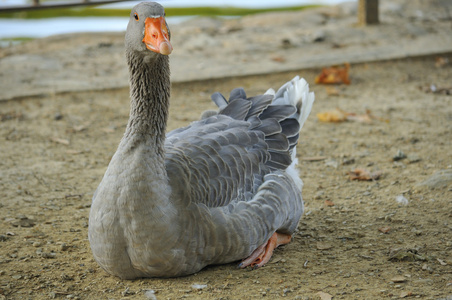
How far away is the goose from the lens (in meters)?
4.01

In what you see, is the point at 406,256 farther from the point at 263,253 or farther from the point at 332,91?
the point at 332,91

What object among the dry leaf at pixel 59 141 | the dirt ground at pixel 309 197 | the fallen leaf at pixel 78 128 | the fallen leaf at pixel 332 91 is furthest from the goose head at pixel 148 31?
the fallen leaf at pixel 332 91

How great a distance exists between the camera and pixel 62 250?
15.8 feet

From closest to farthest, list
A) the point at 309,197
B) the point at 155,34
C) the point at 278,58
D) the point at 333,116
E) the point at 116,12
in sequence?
1. the point at 155,34
2. the point at 309,197
3. the point at 333,116
4. the point at 278,58
5. the point at 116,12

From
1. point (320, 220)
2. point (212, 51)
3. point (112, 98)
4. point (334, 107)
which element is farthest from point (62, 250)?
point (212, 51)

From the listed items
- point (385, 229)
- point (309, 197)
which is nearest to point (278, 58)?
point (309, 197)

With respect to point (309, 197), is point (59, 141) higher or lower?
higher

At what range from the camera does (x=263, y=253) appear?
4.67 m

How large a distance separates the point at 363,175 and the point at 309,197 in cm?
75

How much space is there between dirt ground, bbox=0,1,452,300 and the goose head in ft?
5.53

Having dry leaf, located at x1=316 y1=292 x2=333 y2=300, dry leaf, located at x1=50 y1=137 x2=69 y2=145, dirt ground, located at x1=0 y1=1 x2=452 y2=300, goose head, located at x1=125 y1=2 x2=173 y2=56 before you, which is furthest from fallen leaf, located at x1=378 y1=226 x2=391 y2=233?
dry leaf, located at x1=50 y1=137 x2=69 y2=145

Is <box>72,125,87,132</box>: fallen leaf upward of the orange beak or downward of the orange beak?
downward

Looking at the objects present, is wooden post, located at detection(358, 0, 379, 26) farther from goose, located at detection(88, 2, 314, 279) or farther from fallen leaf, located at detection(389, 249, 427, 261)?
fallen leaf, located at detection(389, 249, 427, 261)

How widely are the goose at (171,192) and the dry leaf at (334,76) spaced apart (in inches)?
186
